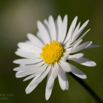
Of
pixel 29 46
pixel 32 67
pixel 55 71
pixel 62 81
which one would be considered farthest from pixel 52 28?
pixel 62 81

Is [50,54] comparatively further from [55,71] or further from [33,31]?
[33,31]

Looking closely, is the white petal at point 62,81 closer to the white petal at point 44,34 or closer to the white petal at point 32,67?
the white petal at point 32,67

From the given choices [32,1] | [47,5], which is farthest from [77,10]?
[32,1]

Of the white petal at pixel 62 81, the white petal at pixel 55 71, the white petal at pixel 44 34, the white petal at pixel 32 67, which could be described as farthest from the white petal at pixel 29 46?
the white petal at pixel 62 81

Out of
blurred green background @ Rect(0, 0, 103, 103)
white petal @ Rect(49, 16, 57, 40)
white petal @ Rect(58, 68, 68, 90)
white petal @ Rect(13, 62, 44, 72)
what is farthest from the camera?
blurred green background @ Rect(0, 0, 103, 103)

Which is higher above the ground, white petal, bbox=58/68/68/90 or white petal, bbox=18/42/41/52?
white petal, bbox=18/42/41/52

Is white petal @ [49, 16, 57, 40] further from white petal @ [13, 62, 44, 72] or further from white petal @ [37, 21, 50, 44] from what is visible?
white petal @ [13, 62, 44, 72]

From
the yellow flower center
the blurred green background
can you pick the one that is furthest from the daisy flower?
the blurred green background
